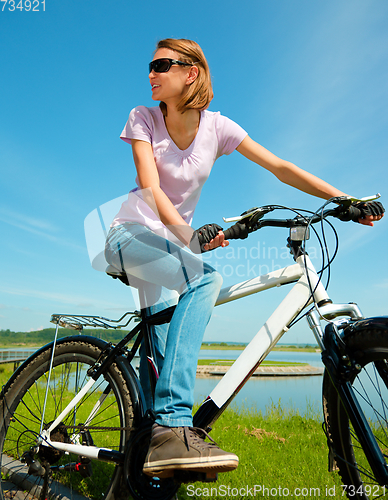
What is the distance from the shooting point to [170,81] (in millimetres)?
2168

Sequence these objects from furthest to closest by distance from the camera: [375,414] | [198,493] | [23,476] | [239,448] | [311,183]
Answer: [239,448], [23,476], [198,493], [311,183], [375,414]

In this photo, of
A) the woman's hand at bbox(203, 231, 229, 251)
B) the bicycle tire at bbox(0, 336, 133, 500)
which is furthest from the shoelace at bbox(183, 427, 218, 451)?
the woman's hand at bbox(203, 231, 229, 251)

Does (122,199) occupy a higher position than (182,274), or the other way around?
(122,199)

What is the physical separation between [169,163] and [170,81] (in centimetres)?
52

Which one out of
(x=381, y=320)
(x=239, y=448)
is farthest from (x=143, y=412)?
(x=239, y=448)

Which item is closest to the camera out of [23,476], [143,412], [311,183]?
[143,412]

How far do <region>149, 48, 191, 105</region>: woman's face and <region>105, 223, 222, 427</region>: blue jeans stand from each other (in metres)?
0.86

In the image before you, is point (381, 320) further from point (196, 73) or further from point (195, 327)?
point (196, 73)

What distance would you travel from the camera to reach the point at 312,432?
3.76 metres

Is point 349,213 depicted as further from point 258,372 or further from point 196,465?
point 258,372

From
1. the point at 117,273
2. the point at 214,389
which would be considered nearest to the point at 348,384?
the point at 214,389

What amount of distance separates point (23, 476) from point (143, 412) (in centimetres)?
139
